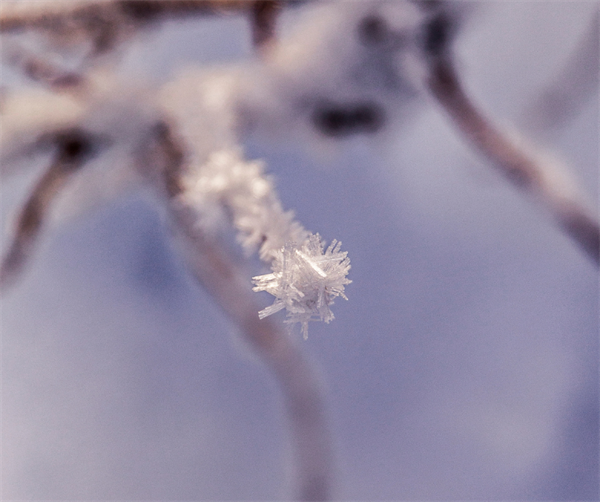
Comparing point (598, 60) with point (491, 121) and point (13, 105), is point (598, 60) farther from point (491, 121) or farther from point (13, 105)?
point (13, 105)

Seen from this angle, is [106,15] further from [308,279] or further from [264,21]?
[308,279]

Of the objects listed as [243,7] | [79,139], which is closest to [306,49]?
[243,7]

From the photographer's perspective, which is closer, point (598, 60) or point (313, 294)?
point (313, 294)

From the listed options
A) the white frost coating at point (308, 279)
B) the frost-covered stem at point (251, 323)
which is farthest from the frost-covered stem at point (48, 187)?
the white frost coating at point (308, 279)

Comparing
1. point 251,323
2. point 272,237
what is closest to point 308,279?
point 272,237

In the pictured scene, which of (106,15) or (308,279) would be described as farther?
(106,15)
